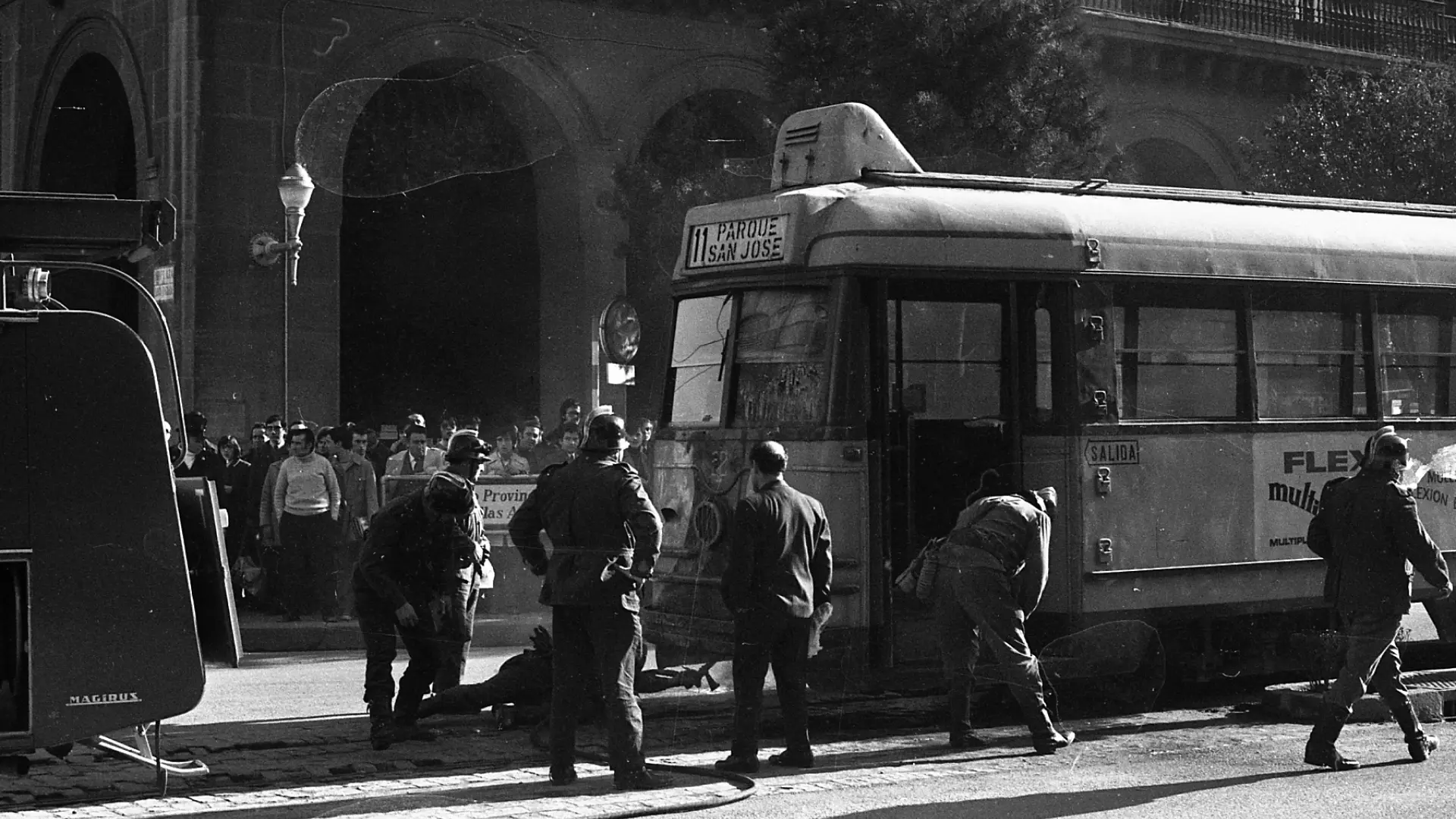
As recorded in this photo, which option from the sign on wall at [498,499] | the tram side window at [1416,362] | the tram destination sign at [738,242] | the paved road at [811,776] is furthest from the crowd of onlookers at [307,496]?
the tram side window at [1416,362]

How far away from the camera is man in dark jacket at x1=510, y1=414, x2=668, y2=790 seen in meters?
8.80

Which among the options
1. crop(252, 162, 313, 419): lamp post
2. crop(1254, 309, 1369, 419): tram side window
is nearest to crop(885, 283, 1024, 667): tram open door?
crop(1254, 309, 1369, 419): tram side window

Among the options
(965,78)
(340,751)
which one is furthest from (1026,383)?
(965,78)

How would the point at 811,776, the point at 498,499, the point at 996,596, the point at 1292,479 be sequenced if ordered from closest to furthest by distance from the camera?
the point at 811,776 → the point at 996,596 → the point at 1292,479 → the point at 498,499

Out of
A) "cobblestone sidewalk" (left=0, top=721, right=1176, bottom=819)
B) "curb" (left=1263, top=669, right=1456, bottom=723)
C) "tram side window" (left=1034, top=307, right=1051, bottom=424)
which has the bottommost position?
"cobblestone sidewalk" (left=0, top=721, right=1176, bottom=819)

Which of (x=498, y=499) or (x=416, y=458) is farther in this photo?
(x=416, y=458)

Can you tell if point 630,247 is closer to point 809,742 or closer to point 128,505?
point 809,742

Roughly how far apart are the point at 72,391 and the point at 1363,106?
65.6 ft

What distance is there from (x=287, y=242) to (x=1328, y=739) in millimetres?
14050

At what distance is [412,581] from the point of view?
10.4 metres

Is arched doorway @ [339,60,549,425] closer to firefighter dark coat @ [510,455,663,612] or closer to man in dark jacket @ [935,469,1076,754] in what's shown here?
man in dark jacket @ [935,469,1076,754]

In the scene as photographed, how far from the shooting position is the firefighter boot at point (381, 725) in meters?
9.97

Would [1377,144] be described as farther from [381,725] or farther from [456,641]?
[381,725]

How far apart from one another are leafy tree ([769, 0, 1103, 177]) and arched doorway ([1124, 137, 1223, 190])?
410 inches
